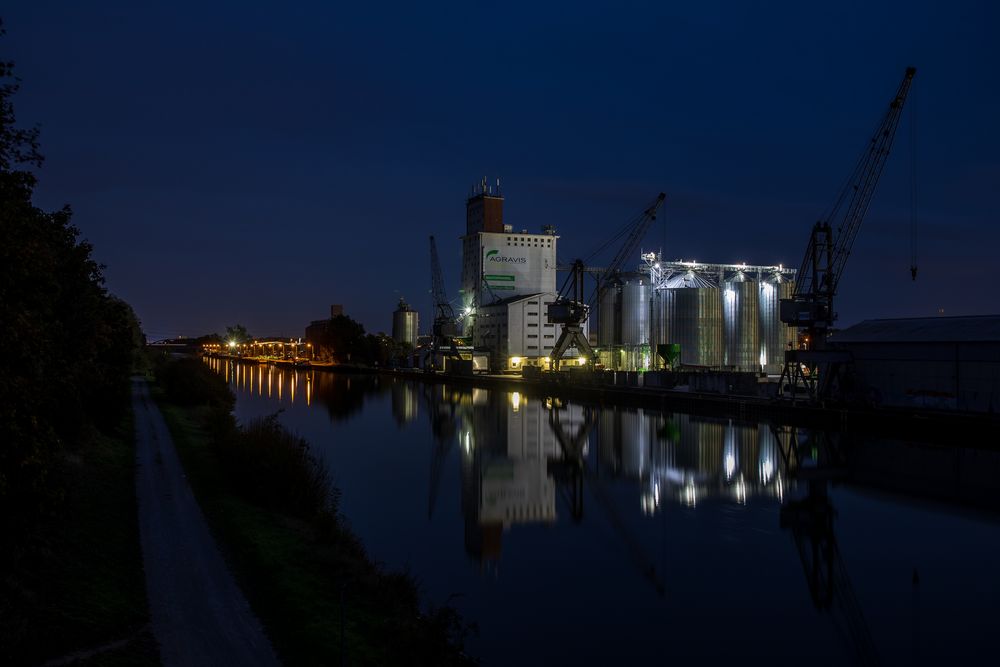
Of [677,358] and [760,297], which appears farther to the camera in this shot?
[760,297]

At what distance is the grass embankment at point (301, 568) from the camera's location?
29.8ft

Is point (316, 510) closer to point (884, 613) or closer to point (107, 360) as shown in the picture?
point (884, 613)

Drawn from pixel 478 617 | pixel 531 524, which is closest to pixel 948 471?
pixel 531 524

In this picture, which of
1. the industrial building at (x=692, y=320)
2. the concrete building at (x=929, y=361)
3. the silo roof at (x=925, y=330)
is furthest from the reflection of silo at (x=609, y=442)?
the industrial building at (x=692, y=320)

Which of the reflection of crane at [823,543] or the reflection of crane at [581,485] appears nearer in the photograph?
the reflection of crane at [823,543]

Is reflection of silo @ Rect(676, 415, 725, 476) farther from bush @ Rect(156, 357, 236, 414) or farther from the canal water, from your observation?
bush @ Rect(156, 357, 236, 414)

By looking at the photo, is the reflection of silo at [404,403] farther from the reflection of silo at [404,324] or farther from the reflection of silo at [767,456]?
the reflection of silo at [404,324]

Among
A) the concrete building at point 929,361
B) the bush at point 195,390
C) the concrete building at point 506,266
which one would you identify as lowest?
the bush at point 195,390

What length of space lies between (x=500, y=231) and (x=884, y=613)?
299 ft

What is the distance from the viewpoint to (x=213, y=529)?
13.1m

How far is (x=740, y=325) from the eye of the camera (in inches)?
2879

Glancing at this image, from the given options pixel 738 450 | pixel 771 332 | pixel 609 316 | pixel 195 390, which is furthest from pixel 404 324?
pixel 738 450

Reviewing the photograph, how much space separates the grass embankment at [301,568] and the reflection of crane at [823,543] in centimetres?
640

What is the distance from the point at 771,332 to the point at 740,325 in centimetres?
405
